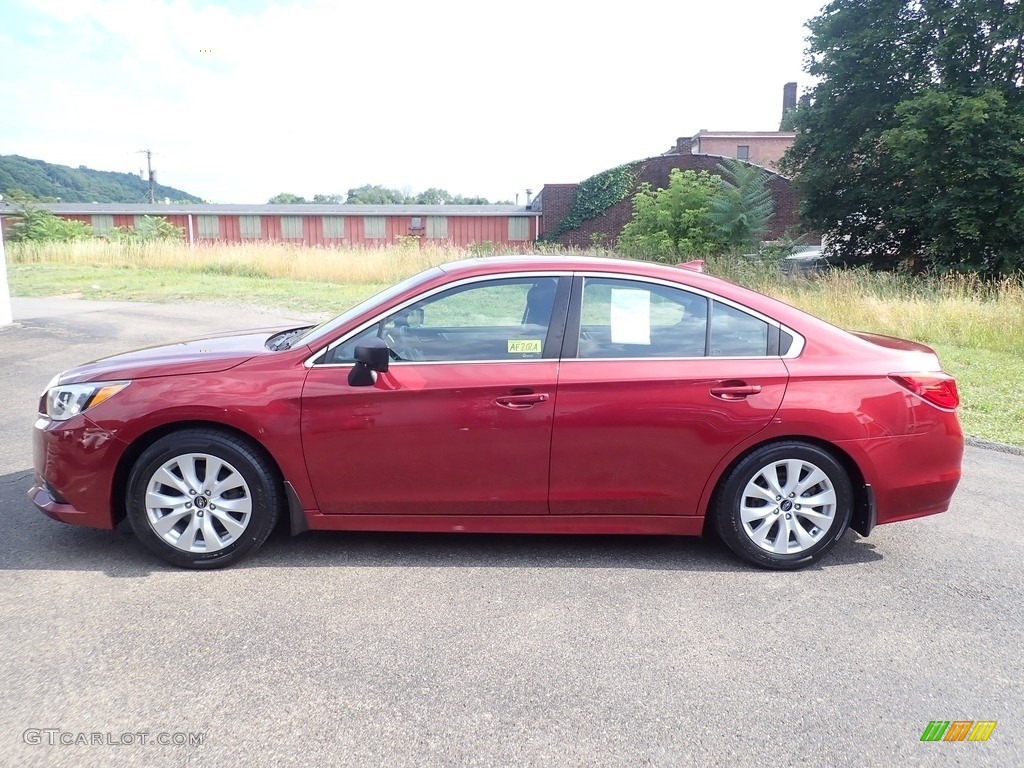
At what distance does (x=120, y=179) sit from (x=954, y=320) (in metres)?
116

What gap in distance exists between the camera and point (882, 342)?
15.2ft

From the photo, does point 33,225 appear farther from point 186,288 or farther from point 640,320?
point 640,320

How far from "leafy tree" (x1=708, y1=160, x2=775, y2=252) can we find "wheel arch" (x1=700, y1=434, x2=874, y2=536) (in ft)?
61.4

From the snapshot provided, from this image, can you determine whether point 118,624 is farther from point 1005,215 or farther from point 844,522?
point 1005,215

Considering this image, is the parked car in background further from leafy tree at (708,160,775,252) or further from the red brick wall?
the red brick wall

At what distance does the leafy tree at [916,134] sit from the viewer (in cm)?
2175

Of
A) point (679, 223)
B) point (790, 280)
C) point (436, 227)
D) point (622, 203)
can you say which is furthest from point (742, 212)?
point (436, 227)

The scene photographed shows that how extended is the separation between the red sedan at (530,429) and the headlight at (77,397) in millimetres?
12

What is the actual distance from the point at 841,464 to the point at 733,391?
74 cm

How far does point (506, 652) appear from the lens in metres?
3.37

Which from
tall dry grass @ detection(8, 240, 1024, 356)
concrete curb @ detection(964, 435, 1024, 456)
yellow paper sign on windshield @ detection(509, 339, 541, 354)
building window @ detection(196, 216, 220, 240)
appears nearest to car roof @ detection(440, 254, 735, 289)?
yellow paper sign on windshield @ detection(509, 339, 541, 354)

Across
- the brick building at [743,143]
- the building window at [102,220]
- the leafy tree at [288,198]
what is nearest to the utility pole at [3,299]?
the building window at [102,220]

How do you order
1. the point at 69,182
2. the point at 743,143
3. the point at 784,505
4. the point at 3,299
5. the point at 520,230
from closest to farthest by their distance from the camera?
the point at 784,505 → the point at 3,299 → the point at 520,230 → the point at 743,143 → the point at 69,182

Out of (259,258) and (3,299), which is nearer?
(3,299)
